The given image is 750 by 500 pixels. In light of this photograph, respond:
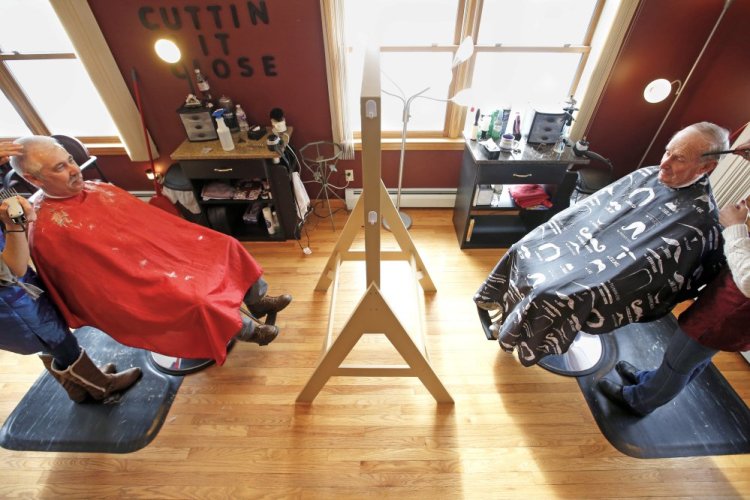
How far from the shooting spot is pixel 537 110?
6.86 feet

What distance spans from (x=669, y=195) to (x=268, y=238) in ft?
7.79

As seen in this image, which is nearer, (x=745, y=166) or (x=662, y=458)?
(x=662, y=458)

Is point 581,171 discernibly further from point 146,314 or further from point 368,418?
point 146,314

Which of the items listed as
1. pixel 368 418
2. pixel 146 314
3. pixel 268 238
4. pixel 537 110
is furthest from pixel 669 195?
pixel 268 238

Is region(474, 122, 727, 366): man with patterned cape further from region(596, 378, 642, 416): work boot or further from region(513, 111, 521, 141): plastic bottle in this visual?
region(513, 111, 521, 141): plastic bottle

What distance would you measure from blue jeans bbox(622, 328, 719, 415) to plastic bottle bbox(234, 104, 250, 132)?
2611 mm

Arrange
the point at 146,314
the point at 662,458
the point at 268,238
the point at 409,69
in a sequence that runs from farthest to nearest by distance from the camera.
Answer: the point at 268,238 → the point at 409,69 → the point at 662,458 → the point at 146,314

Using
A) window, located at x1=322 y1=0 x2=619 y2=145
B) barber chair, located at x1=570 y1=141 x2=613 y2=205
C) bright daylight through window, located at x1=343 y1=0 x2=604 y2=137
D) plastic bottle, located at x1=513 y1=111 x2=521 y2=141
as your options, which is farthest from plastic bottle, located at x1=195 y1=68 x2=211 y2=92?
barber chair, located at x1=570 y1=141 x2=613 y2=205

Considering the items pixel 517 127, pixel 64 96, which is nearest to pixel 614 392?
pixel 517 127

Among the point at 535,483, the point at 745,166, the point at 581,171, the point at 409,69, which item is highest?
the point at 409,69

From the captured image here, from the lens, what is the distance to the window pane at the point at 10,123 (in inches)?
98.7

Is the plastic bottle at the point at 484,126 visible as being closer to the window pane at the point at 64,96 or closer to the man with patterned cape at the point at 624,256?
the man with patterned cape at the point at 624,256

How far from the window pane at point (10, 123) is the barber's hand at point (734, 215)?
4.15 m

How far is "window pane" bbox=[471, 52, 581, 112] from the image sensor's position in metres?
2.29
